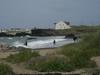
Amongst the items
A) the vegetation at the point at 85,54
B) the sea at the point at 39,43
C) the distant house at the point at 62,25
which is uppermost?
the vegetation at the point at 85,54

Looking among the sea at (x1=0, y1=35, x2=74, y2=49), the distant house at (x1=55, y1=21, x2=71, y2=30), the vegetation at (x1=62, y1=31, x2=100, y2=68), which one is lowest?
the distant house at (x1=55, y1=21, x2=71, y2=30)

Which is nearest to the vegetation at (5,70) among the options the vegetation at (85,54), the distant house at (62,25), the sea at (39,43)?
the vegetation at (85,54)

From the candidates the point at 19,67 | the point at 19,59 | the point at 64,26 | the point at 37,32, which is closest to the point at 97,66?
the point at 19,67

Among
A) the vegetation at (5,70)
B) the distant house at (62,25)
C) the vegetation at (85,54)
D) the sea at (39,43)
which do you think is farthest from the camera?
the distant house at (62,25)

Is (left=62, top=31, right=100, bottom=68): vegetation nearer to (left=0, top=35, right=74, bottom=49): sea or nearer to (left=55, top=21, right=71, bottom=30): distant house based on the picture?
(left=0, top=35, right=74, bottom=49): sea

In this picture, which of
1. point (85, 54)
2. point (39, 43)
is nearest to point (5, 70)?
point (85, 54)

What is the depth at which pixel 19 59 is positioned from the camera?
747 inches

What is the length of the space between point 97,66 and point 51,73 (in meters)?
2.82

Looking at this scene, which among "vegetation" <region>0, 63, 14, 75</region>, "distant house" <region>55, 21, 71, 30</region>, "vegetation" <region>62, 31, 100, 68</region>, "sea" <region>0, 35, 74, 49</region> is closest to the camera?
"vegetation" <region>0, 63, 14, 75</region>

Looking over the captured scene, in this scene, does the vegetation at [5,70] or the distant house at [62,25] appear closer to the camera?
the vegetation at [5,70]

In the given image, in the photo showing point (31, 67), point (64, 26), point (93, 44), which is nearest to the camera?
point (31, 67)

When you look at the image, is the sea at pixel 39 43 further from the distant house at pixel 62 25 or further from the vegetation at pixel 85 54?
the distant house at pixel 62 25

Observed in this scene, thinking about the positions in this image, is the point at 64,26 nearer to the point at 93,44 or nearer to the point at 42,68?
the point at 93,44

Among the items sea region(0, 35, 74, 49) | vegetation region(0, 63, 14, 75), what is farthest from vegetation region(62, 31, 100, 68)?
sea region(0, 35, 74, 49)
